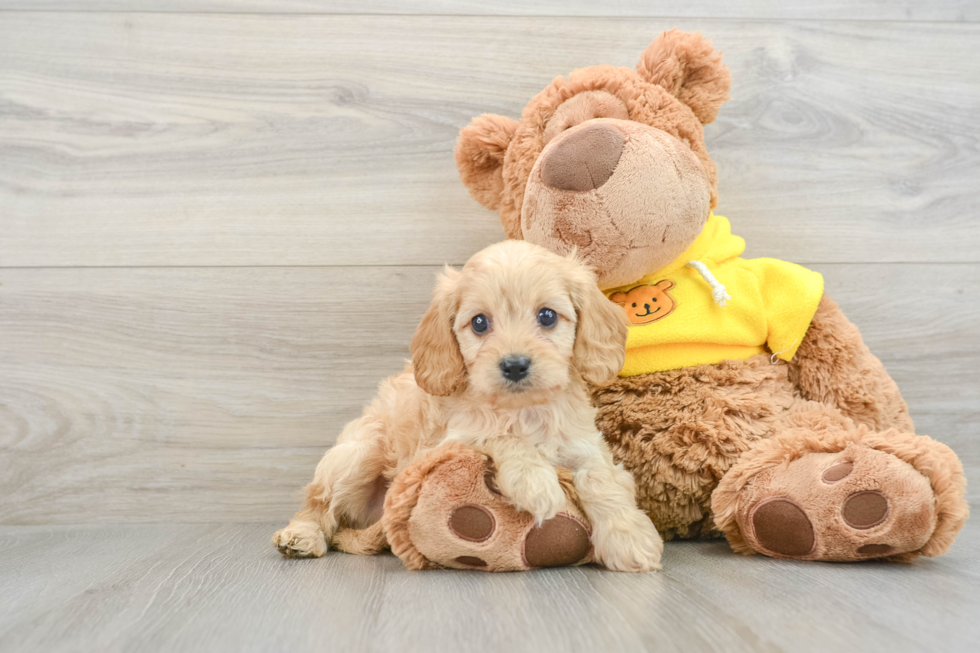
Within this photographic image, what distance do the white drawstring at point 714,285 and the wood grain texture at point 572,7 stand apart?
0.77 m

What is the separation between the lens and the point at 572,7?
176cm

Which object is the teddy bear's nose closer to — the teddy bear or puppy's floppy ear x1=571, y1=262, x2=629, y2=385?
the teddy bear

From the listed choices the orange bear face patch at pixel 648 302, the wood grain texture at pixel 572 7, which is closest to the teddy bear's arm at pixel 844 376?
the orange bear face patch at pixel 648 302

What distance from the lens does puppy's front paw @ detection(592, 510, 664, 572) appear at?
1130mm

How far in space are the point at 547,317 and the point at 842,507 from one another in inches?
22.0

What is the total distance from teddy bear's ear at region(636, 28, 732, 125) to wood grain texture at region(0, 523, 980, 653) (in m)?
0.91

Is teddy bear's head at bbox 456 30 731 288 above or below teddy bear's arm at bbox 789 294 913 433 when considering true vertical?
above

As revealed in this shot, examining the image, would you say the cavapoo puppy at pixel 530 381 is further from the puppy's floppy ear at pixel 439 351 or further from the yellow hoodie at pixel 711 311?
the yellow hoodie at pixel 711 311

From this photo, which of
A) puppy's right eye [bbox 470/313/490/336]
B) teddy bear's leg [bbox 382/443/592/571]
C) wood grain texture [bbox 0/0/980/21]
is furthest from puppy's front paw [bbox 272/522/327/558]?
wood grain texture [bbox 0/0/980/21]

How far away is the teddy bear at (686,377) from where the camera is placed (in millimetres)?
1117

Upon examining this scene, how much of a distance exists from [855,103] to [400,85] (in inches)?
46.0

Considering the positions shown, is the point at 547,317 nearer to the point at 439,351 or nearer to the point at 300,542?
the point at 439,351

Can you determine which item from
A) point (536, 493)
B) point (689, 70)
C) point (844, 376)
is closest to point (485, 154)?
point (689, 70)

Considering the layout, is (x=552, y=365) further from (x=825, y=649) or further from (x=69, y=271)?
(x=69, y=271)
